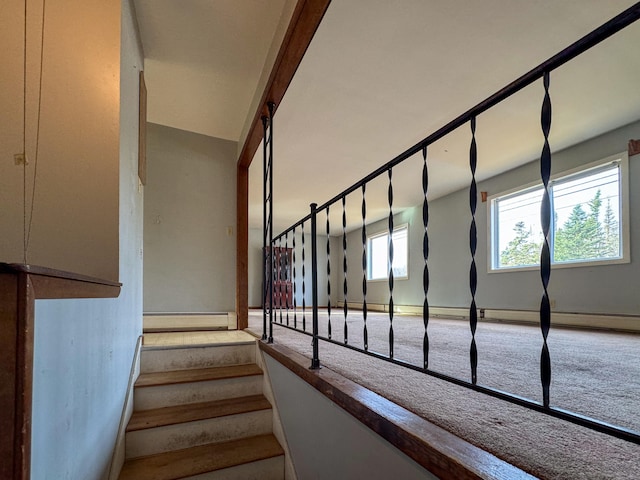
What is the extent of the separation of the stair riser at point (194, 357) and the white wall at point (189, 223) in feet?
3.52

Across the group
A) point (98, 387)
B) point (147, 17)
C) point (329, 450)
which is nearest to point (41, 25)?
point (147, 17)

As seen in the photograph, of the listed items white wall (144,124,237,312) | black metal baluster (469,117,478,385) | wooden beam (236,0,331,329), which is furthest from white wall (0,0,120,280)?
white wall (144,124,237,312)

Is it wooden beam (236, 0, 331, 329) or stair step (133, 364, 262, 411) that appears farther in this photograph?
stair step (133, 364, 262, 411)

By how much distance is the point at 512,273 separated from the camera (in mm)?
4762

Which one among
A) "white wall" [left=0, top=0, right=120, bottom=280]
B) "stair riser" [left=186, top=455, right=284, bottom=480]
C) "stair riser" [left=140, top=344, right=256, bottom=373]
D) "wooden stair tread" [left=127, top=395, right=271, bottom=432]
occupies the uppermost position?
"white wall" [left=0, top=0, right=120, bottom=280]

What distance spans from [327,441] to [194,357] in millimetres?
1435

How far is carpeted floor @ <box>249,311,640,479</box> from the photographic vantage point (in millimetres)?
750

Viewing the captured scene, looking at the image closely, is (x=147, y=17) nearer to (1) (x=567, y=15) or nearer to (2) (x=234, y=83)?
(2) (x=234, y=83)

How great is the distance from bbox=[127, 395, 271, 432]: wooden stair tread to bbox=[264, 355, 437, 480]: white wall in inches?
7.8

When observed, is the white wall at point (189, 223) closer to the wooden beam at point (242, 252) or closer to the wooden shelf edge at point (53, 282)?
the wooden beam at point (242, 252)

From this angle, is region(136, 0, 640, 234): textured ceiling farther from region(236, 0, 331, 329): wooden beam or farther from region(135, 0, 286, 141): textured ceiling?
region(236, 0, 331, 329): wooden beam

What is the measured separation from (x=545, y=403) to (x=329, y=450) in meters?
0.91

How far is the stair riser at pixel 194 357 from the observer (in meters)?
2.33

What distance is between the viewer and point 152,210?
333 centimetres
